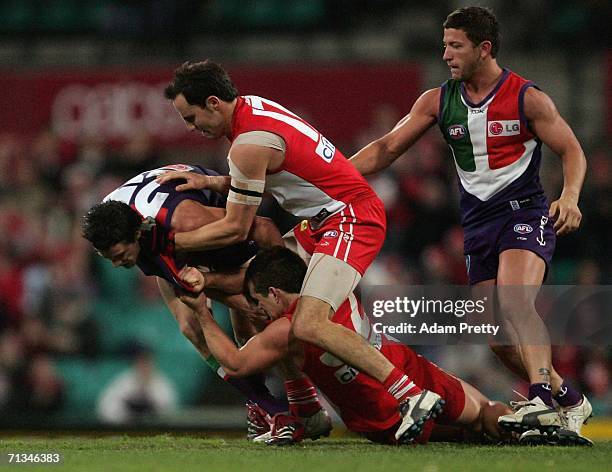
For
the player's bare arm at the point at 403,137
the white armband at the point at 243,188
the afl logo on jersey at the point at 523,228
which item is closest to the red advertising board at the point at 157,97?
the player's bare arm at the point at 403,137

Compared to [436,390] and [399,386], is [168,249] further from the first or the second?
[436,390]

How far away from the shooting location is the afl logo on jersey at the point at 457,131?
22.9 feet

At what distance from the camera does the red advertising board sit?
42.3ft

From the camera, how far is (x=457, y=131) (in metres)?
7.02

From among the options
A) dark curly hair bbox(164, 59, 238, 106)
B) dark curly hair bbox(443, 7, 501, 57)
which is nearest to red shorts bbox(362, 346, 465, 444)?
dark curly hair bbox(164, 59, 238, 106)

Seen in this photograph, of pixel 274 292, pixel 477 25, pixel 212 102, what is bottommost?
pixel 274 292

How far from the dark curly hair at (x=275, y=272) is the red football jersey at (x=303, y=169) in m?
0.33

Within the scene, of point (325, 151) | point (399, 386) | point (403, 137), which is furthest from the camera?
point (403, 137)

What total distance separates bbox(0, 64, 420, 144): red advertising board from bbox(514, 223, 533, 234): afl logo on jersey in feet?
19.6

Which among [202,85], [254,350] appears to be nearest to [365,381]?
[254,350]

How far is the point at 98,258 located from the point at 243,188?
519 centimetres

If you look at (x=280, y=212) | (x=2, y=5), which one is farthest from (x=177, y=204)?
(x=2, y=5)

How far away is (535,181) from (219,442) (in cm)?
240

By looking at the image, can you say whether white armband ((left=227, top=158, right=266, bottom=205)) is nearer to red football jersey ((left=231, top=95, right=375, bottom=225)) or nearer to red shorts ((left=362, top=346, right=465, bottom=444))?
red football jersey ((left=231, top=95, right=375, bottom=225))
